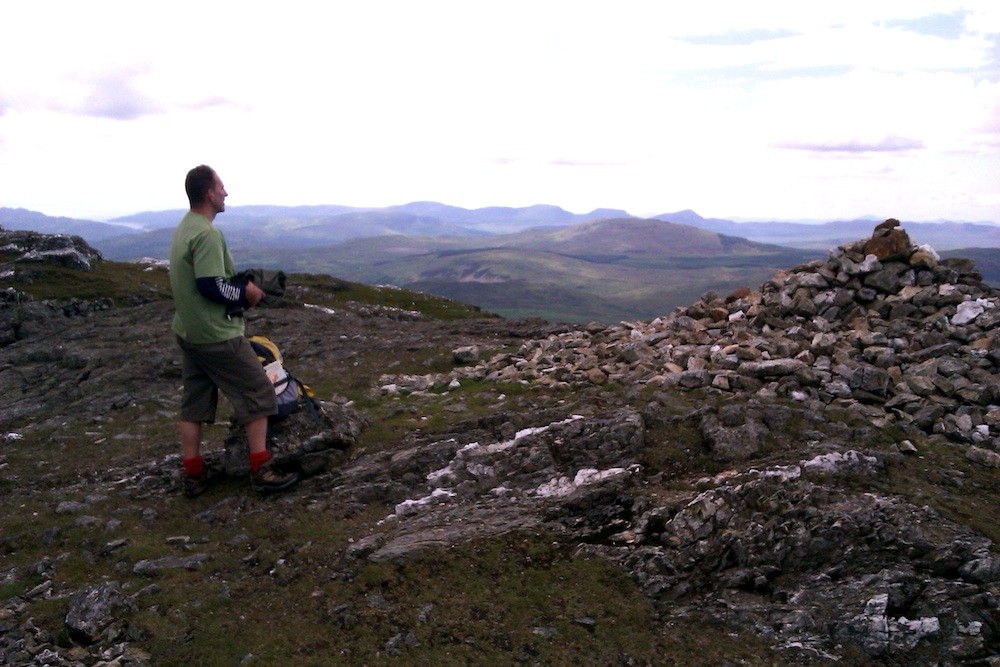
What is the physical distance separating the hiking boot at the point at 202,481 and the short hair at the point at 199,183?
14.4 feet

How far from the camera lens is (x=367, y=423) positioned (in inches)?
507

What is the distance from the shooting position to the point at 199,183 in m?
9.73

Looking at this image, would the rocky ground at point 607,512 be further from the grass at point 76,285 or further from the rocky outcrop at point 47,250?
the rocky outcrop at point 47,250

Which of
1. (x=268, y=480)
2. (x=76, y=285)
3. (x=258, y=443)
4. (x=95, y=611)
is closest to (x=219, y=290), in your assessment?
(x=258, y=443)

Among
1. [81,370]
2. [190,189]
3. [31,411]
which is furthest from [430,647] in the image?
[81,370]

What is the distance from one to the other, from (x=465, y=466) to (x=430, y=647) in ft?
12.2

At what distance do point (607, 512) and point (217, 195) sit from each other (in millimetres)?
7258

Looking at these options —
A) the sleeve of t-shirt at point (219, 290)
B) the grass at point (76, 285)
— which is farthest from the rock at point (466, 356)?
the grass at point (76, 285)

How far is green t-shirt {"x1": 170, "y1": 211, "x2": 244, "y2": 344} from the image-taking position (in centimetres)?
955

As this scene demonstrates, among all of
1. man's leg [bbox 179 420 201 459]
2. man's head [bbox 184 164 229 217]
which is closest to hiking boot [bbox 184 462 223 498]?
man's leg [bbox 179 420 201 459]

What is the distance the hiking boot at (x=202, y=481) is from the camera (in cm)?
1090

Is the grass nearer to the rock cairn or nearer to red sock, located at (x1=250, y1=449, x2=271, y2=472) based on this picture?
the rock cairn

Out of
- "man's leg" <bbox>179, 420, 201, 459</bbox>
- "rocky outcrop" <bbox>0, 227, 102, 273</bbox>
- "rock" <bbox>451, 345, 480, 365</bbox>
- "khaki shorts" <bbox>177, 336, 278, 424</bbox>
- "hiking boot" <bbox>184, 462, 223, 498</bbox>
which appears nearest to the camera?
"khaki shorts" <bbox>177, 336, 278, 424</bbox>

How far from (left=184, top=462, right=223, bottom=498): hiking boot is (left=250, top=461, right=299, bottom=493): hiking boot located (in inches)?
40.9
